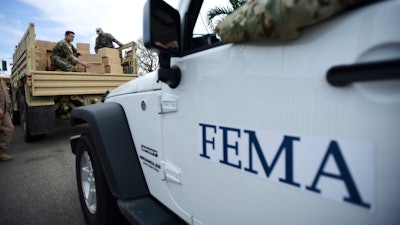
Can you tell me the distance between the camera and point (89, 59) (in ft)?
20.8

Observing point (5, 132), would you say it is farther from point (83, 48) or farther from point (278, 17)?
point (278, 17)

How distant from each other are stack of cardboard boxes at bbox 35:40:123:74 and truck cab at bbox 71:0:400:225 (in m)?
5.50

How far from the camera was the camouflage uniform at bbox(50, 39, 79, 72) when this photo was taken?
231 inches

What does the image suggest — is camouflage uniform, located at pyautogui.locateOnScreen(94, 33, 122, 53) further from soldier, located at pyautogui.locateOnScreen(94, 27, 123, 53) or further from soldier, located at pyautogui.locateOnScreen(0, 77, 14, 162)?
soldier, located at pyautogui.locateOnScreen(0, 77, 14, 162)

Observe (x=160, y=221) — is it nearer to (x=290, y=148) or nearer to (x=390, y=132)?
(x=290, y=148)

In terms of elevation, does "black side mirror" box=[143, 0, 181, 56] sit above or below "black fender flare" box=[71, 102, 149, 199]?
above

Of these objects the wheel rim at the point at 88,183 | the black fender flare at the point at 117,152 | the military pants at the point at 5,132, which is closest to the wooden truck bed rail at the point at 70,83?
the military pants at the point at 5,132

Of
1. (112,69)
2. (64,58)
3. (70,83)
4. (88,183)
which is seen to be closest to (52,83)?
(70,83)

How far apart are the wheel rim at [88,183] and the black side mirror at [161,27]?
1451 millimetres

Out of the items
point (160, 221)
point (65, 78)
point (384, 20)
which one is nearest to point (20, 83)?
point (65, 78)

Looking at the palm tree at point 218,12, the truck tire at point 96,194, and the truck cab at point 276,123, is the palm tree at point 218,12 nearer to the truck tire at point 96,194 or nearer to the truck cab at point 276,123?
the truck cab at point 276,123

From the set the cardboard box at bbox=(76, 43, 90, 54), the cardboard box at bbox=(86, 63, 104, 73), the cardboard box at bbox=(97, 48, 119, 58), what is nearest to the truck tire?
the cardboard box at bbox=(86, 63, 104, 73)

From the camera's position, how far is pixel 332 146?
669 millimetres

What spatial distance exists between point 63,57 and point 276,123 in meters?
6.48
